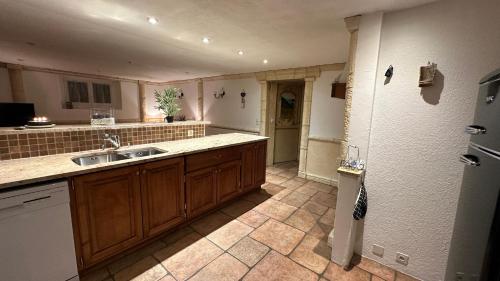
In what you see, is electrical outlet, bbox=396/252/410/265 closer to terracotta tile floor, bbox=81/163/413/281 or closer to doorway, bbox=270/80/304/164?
terracotta tile floor, bbox=81/163/413/281

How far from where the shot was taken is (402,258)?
1.71m

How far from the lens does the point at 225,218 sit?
100.0 inches

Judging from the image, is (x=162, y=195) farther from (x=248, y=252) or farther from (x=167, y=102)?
(x=167, y=102)

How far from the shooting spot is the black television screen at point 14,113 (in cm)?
419

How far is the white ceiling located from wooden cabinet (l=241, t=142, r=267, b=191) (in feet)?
4.94

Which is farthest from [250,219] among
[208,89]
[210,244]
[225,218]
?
[208,89]

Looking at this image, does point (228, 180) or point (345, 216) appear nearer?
point (345, 216)

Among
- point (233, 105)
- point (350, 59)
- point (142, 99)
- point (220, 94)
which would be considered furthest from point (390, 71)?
point (142, 99)

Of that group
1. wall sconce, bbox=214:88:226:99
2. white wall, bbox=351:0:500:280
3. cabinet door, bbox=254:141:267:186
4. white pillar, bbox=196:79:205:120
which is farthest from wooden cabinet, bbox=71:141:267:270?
white pillar, bbox=196:79:205:120

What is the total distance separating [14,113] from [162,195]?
17.0 ft

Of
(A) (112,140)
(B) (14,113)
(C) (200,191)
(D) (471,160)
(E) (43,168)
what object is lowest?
(C) (200,191)

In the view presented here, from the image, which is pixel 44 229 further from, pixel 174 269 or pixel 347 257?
pixel 347 257

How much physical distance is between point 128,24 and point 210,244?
2.50 m

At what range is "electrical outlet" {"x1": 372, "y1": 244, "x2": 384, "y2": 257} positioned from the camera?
180 centimetres
